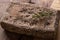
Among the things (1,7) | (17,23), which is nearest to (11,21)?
(17,23)

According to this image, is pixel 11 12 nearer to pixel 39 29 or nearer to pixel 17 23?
pixel 17 23

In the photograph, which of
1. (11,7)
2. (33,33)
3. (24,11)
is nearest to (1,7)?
(11,7)

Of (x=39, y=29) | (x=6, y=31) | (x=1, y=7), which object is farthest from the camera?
(x=1, y=7)

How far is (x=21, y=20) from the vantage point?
1.15 meters

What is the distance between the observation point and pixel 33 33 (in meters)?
1.11

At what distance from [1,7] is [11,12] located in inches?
12.2

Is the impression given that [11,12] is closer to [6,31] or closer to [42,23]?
[6,31]

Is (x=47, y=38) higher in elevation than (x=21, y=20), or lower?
lower

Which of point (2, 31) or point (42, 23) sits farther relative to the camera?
point (2, 31)

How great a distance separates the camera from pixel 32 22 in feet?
3.66

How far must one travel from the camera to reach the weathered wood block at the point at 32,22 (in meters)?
1.08

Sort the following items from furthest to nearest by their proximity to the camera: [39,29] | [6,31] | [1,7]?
[1,7] < [6,31] < [39,29]

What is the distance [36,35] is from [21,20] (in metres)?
0.15

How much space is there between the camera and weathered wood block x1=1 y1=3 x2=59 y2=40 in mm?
1080
